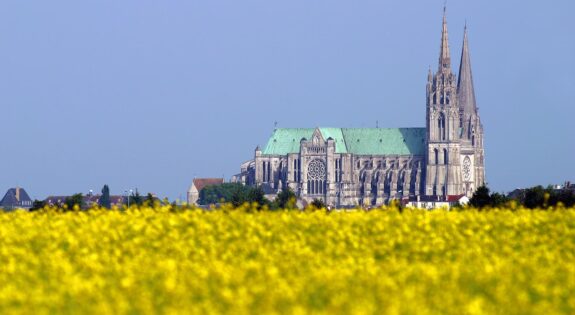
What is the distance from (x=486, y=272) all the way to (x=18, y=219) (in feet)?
38.4

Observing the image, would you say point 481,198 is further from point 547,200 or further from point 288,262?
point 288,262

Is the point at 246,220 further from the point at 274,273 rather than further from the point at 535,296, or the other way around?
the point at 535,296

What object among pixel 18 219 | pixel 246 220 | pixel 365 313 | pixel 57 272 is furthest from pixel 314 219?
pixel 365 313

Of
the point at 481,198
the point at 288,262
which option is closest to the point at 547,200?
the point at 481,198

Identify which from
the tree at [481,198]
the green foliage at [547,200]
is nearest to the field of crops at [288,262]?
the green foliage at [547,200]

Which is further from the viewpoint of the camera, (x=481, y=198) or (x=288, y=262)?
(x=481, y=198)

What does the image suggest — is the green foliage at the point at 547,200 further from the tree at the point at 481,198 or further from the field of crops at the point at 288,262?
the field of crops at the point at 288,262

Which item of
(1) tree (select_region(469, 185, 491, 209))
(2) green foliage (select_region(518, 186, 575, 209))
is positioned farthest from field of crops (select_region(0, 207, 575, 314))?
(1) tree (select_region(469, 185, 491, 209))

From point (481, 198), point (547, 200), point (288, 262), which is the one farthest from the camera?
point (481, 198)

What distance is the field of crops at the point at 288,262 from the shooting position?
23234 mm

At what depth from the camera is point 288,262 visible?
94.7ft

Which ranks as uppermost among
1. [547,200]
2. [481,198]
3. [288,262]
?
[481,198]

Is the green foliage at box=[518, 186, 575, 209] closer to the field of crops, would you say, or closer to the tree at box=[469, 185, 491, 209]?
the tree at box=[469, 185, 491, 209]

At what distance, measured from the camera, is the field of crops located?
2323cm
